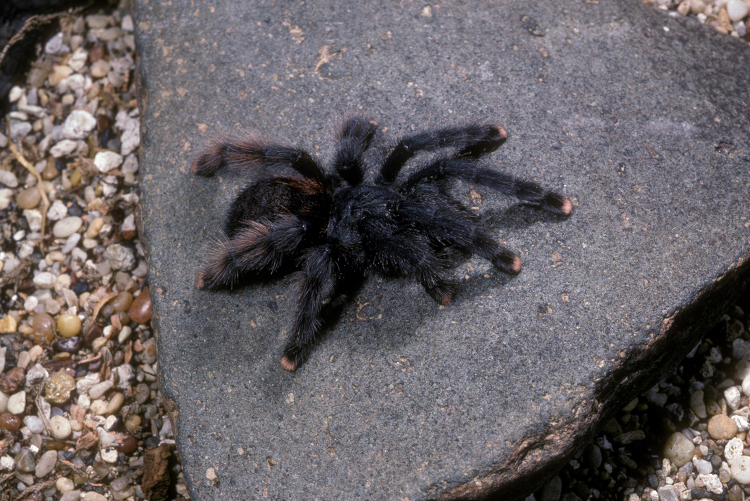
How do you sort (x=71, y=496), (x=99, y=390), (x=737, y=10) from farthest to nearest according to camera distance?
(x=737, y=10)
(x=99, y=390)
(x=71, y=496)

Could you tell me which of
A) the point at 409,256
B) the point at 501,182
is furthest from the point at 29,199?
the point at 501,182

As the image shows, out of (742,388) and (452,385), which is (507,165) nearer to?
(452,385)

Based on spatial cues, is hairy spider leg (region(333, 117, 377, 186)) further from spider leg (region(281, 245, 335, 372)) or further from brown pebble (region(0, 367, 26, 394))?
brown pebble (region(0, 367, 26, 394))

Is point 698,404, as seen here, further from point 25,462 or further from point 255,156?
point 25,462

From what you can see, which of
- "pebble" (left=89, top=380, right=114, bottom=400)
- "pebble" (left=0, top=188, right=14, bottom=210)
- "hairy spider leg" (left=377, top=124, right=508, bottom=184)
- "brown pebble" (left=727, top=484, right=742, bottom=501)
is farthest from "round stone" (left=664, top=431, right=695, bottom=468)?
"pebble" (left=0, top=188, right=14, bottom=210)

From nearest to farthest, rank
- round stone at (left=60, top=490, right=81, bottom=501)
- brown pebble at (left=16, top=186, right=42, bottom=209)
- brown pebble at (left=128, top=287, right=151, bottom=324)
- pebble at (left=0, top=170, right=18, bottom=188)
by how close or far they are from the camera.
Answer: round stone at (left=60, top=490, right=81, bottom=501), brown pebble at (left=128, top=287, right=151, bottom=324), brown pebble at (left=16, top=186, right=42, bottom=209), pebble at (left=0, top=170, right=18, bottom=188)

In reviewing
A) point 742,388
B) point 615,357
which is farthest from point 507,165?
point 742,388

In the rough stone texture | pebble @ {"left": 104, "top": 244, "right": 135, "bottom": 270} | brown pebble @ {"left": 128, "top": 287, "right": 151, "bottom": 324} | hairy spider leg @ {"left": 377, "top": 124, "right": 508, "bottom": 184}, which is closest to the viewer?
the rough stone texture
